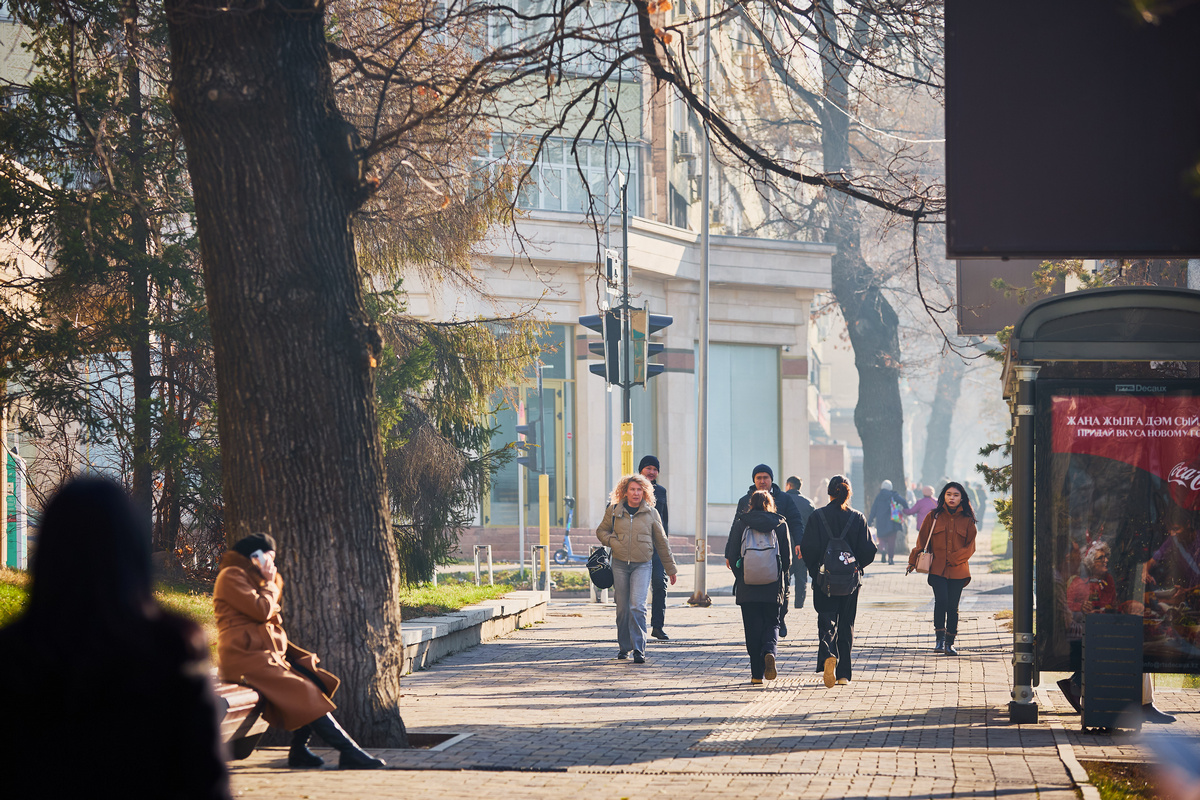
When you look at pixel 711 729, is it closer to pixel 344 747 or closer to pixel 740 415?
pixel 344 747

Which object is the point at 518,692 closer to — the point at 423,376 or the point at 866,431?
the point at 423,376

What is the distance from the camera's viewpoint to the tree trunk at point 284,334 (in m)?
7.84

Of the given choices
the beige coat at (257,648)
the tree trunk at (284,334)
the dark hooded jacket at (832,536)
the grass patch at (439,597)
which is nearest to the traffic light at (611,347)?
the grass patch at (439,597)

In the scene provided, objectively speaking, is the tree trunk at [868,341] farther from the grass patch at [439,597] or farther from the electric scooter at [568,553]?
the grass patch at [439,597]

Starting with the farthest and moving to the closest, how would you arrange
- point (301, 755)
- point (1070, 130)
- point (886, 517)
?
1. point (886, 517)
2. point (301, 755)
3. point (1070, 130)

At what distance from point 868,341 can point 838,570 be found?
88.4ft

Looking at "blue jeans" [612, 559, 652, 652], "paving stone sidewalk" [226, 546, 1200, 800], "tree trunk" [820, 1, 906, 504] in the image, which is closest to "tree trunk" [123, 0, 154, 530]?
"paving stone sidewalk" [226, 546, 1200, 800]

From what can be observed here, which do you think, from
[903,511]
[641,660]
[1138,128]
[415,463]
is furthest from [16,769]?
[903,511]

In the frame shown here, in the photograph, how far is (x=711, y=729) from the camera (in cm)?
900

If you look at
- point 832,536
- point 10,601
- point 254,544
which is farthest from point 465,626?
point 254,544

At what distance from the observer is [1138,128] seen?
6574 mm

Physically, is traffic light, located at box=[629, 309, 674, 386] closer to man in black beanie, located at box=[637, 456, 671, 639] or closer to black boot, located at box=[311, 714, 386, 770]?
man in black beanie, located at box=[637, 456, 671, 639]

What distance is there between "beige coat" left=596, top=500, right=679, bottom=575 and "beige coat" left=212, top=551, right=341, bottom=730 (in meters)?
5.81

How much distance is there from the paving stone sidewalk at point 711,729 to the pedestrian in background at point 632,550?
13.5 inches
